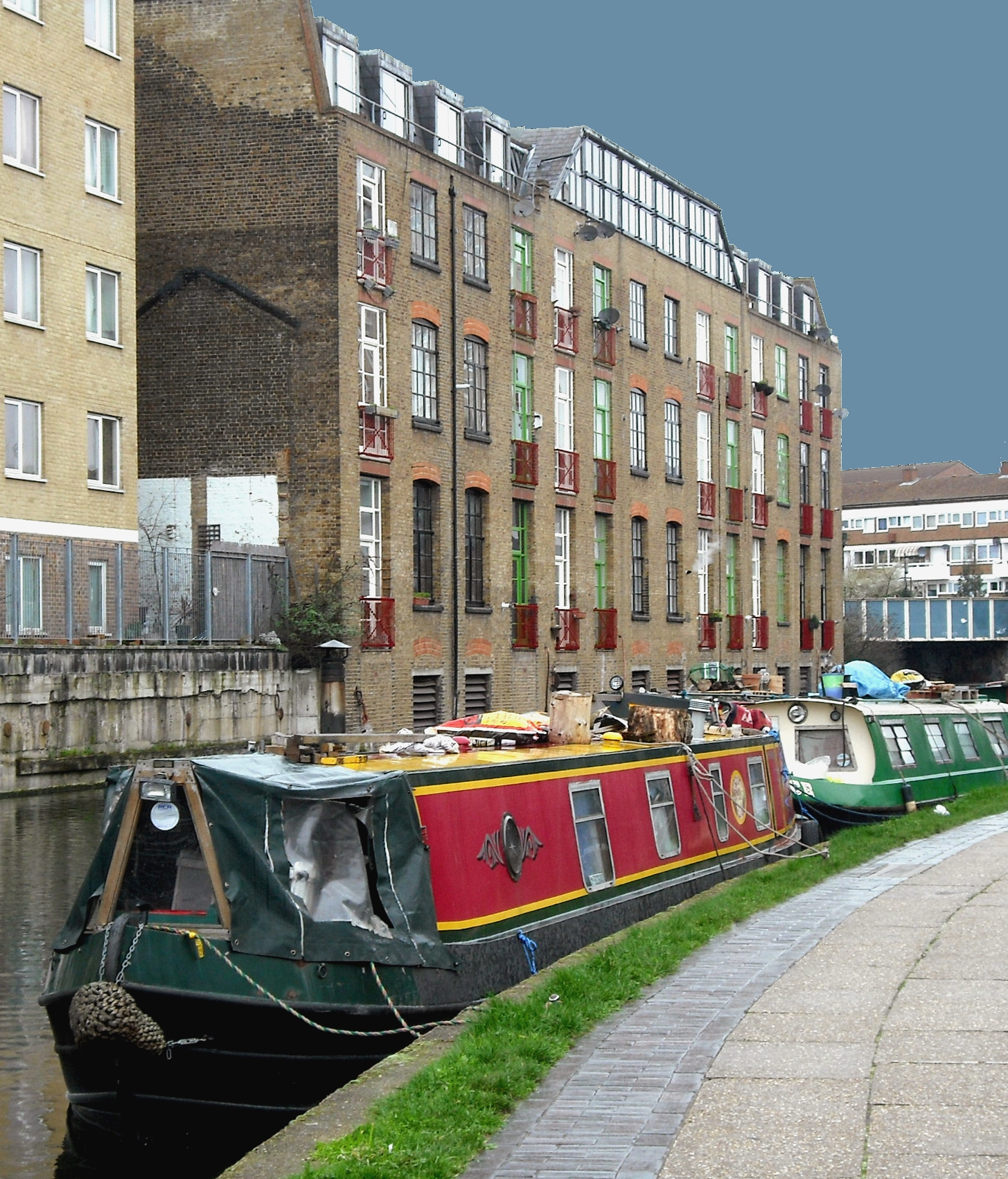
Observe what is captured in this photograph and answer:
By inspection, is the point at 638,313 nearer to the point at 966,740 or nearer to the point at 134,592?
the point at 134,592

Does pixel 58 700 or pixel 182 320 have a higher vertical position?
pixel 182 320

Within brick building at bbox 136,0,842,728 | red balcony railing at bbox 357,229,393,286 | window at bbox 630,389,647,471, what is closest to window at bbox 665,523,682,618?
brick building at bbox 136,0,842,728

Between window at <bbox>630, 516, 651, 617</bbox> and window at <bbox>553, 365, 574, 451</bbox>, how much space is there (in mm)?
4323

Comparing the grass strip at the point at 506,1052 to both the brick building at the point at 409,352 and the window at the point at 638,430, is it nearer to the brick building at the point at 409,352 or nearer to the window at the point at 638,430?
the brick building at the point at 409,352

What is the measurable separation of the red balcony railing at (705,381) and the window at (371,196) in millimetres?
16855

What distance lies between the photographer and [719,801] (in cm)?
1842

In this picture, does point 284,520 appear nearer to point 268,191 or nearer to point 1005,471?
point 268,191

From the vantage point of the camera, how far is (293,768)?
38.2 ft

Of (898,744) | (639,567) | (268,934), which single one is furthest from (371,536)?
(268,934)

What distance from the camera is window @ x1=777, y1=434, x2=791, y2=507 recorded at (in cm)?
5594

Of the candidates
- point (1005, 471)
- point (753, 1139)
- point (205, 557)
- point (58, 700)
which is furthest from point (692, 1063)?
point (1005, 471)

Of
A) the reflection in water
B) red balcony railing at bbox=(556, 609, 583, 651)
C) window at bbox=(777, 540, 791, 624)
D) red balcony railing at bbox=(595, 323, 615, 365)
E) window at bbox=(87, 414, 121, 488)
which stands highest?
red balcony railing at bbox=(595, 323, 615, 365)

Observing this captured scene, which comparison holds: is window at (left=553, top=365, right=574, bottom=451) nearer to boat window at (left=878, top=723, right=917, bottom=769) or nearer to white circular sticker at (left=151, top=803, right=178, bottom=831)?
boat window at (left=878, top=723, right=917, bottom=769)

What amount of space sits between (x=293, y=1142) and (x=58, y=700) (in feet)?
66.2
